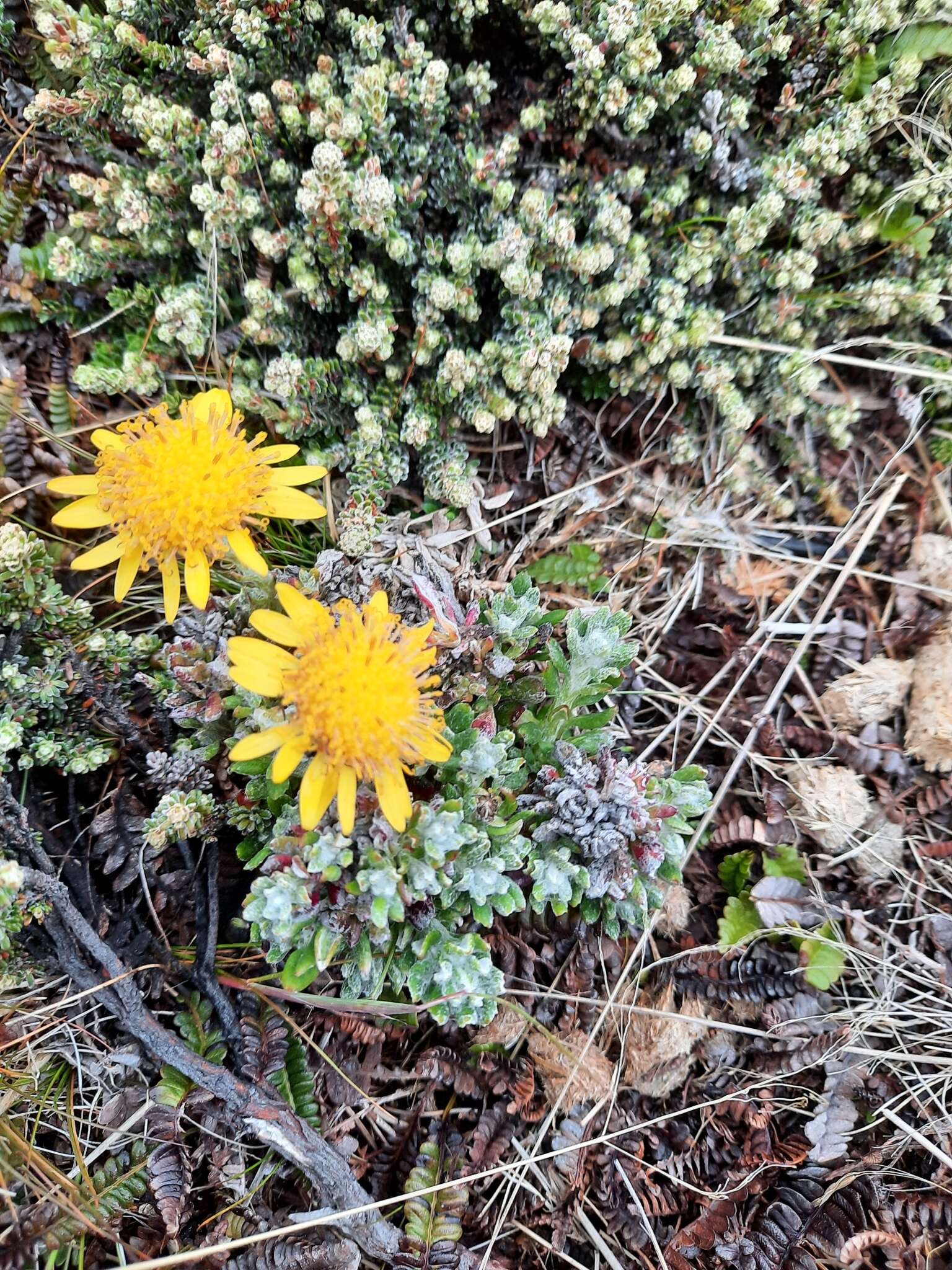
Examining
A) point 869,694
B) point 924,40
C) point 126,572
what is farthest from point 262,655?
point 924,40

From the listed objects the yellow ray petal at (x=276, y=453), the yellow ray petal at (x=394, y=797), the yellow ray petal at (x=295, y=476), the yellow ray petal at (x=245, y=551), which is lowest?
the yellow ray petal at (x=394, y=797)

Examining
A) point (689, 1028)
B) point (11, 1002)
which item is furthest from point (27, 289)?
point (689, 1028)

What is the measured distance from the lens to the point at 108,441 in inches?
94.0

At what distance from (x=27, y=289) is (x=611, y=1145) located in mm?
3515

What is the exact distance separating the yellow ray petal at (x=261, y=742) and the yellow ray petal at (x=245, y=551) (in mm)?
494

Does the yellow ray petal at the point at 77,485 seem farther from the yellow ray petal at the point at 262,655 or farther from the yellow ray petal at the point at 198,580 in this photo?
the yellow ray petal at the point at 262,655

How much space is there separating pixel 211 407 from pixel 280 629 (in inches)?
28.1

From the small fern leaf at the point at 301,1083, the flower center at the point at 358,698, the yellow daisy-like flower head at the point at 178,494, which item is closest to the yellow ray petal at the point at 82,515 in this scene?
the yellow daisy-like flower head at the point at 178,494

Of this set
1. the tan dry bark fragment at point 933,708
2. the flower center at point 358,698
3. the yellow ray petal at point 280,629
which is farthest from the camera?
the tan dry bark fragment at point 933,708

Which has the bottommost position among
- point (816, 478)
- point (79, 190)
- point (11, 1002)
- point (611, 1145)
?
point (611, 1145)

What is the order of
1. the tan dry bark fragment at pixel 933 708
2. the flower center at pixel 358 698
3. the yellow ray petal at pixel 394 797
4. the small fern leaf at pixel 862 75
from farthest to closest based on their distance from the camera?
1. the tan dry bark fragment at pixel 933 708
2. the small fern leaf at pixel 862 75
3. the yellow ray petal at pixel 394 797
4. the flower center at pixel 358 698

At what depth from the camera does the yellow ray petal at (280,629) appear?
2316mm

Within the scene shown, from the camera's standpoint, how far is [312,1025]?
8.73ft

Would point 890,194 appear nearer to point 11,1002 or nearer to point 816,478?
point 816,478
